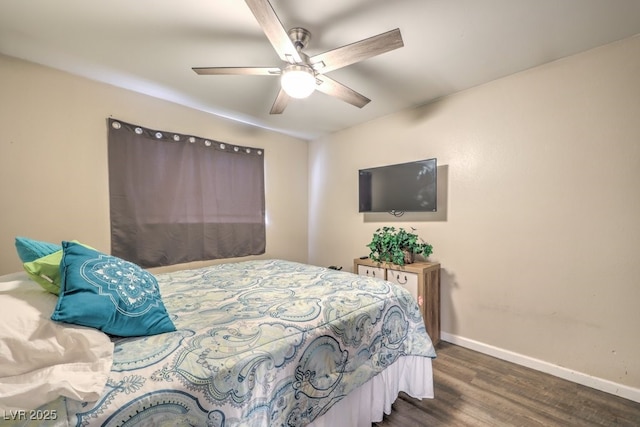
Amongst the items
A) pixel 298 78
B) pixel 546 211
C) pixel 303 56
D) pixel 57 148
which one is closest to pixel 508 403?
pixel 546 211

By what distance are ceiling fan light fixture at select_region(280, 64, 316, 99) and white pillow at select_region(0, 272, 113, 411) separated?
1.47 metres

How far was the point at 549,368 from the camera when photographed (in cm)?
193

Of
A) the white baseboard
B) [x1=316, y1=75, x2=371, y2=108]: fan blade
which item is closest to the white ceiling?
[x1=316, y1=75, x2=371, y2=108]: fan blade

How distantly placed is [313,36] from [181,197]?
194cm

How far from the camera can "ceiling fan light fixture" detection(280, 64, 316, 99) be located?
1.50 m

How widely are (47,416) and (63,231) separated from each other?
206 centimetres

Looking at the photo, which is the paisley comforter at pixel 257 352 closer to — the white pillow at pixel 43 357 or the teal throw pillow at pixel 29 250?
the white pillow at pixel 43 357

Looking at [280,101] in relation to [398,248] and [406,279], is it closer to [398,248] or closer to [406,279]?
[398,248]

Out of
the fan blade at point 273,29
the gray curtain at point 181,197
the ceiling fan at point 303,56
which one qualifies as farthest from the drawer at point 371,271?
the fan blade at point 273,29

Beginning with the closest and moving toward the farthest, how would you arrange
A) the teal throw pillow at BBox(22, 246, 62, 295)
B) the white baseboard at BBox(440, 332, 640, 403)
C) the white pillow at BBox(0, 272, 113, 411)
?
the white pillow at BBox(0, 272, 113, 411)
the teal throw pillow at BBox(22, 246, 62, 295)
the white baseboard at BBox(440, 332, 640, 403)

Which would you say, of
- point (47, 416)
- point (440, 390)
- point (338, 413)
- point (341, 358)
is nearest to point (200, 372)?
point (47, 416)

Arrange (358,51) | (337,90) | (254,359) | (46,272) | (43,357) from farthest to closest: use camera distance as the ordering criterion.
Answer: (337,90)
(358,51)
(46,272)
(254,359)
(43,357)

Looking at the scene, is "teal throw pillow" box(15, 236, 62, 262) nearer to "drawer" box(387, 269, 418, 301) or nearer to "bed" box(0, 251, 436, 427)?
"bed" box(0, 251, 436, 427)

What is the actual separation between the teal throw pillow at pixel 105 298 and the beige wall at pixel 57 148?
1.52 m
